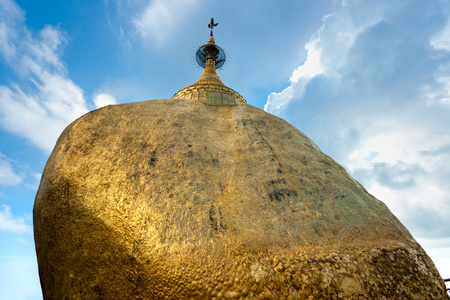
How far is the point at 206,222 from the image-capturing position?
6.87 feet

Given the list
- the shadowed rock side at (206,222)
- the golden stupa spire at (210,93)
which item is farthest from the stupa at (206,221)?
the golden stupa spire at (210,93)

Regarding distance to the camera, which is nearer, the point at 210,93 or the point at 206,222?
the point at 206,222

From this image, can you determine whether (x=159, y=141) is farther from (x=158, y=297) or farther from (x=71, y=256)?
(x=158, y=297)

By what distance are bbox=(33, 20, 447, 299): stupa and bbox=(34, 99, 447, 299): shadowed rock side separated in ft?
0.03

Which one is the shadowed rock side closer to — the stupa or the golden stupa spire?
the stupa

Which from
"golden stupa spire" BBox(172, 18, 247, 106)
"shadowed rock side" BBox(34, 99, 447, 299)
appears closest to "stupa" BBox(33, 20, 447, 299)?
"shadowed rock side" BBox(34, 99, 447, 299)

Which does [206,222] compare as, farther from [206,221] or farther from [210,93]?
[210,93]

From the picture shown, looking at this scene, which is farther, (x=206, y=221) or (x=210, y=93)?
(x=210, y=93)

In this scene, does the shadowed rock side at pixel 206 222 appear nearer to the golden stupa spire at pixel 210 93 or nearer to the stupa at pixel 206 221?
the stupa at pixel 206 221

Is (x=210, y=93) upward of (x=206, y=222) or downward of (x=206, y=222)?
upward

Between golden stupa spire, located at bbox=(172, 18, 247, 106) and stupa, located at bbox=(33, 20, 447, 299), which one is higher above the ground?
golden stupa spire, located at bbox=(172, 18, 247, 106)

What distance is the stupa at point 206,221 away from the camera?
1.81 metres

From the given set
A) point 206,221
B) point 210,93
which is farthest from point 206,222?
point 210,93

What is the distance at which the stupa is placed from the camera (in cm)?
181
